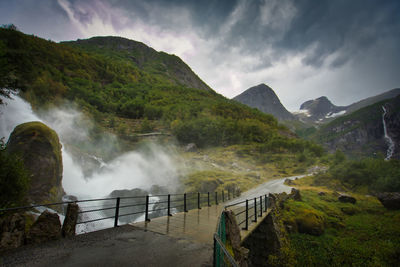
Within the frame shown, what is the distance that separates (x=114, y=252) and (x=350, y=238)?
22.6m

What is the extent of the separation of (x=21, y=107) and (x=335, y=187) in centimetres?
6229

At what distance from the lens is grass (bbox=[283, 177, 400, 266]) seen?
14938 mm

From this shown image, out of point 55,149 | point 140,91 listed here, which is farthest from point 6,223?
point 140,91

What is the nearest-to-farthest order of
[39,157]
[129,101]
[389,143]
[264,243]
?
[264,243] < [39,157] < [129,101] < [389,143]

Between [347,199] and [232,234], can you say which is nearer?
[232,234]

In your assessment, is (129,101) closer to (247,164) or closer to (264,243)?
(247,164)

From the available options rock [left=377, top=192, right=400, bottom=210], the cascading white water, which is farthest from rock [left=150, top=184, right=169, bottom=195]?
rock [left=377, top=192, right=400, bottom=210]

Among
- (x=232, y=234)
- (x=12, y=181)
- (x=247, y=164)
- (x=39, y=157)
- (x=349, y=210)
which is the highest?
(x=39, y=157)

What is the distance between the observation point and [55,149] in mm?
19375

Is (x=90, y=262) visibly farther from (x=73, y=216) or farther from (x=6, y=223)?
(x=6, y=223)

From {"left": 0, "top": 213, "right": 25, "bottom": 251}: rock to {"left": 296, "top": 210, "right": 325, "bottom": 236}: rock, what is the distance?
2133 centimetres

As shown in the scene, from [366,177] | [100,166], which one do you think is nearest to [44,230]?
[100,166]

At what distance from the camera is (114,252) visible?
4.61 meters

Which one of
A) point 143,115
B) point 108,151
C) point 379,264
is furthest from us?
point 143,115
